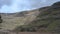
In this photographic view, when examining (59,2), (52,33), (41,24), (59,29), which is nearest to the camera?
(52,33)

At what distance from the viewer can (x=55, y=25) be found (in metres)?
24.3

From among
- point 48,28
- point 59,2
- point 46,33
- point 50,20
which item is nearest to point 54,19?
point 50,20

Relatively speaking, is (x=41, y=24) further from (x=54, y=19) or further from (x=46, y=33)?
(x=46, y=33)

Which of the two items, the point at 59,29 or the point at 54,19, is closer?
the point at 59,29

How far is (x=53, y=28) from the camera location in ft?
77.0

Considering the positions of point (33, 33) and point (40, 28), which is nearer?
point (33, 33)

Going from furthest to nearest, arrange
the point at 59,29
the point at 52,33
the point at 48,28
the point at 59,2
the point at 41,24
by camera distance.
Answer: the point at 59,2
the point at 41,24
the point at 48,28
the point at 59,29
the point at 52,33

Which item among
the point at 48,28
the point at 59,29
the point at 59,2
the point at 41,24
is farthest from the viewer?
the point at 59,2

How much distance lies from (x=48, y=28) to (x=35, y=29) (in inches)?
75.1

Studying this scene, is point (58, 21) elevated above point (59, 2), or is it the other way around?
point (59, 2)

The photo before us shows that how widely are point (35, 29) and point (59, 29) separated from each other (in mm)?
3762

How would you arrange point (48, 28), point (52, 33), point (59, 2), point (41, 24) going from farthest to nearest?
point (59, 2), point (41, 24), point (48, 28), point (52, 33)

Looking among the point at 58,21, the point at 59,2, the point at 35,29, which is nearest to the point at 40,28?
the point at 35,29

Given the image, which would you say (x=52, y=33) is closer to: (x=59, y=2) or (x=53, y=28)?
(x=53, y=28)
